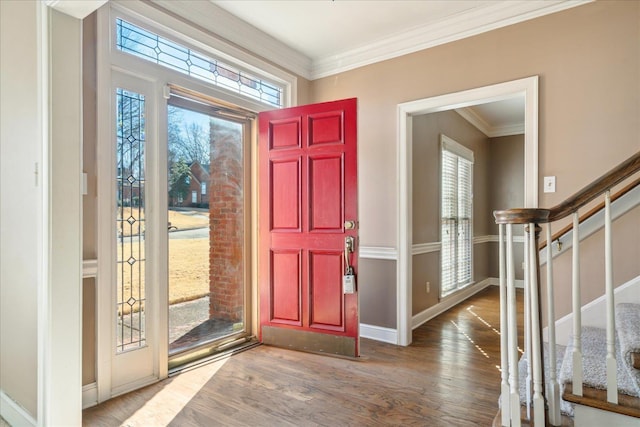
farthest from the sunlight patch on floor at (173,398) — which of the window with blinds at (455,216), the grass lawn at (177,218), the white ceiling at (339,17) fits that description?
the window with blinds at (455,216)

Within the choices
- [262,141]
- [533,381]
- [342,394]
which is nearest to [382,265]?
[342,394]

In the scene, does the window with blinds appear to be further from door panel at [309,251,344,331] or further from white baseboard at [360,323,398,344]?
door panel at [309,251,344,331]

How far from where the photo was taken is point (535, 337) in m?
1.53

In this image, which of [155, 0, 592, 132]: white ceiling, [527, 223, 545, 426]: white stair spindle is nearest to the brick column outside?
[155, 0, 592, 132]: white ceiling

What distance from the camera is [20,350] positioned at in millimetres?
2053

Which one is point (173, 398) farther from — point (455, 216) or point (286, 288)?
point (455, 216)

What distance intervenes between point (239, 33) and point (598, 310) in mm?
3542

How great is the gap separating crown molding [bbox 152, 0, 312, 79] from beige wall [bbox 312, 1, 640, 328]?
1044mm

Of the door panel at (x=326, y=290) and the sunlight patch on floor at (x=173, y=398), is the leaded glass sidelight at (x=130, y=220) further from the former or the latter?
the door panel at (x=326, y=290)

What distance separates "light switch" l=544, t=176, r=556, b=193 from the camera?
2.74m

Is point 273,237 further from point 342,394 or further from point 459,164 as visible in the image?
point 459,164

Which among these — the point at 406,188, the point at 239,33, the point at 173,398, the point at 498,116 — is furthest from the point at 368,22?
the point at 498,116

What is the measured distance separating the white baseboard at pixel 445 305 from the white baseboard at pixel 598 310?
4.73 ft

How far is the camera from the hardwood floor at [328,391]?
2086 millimetres
